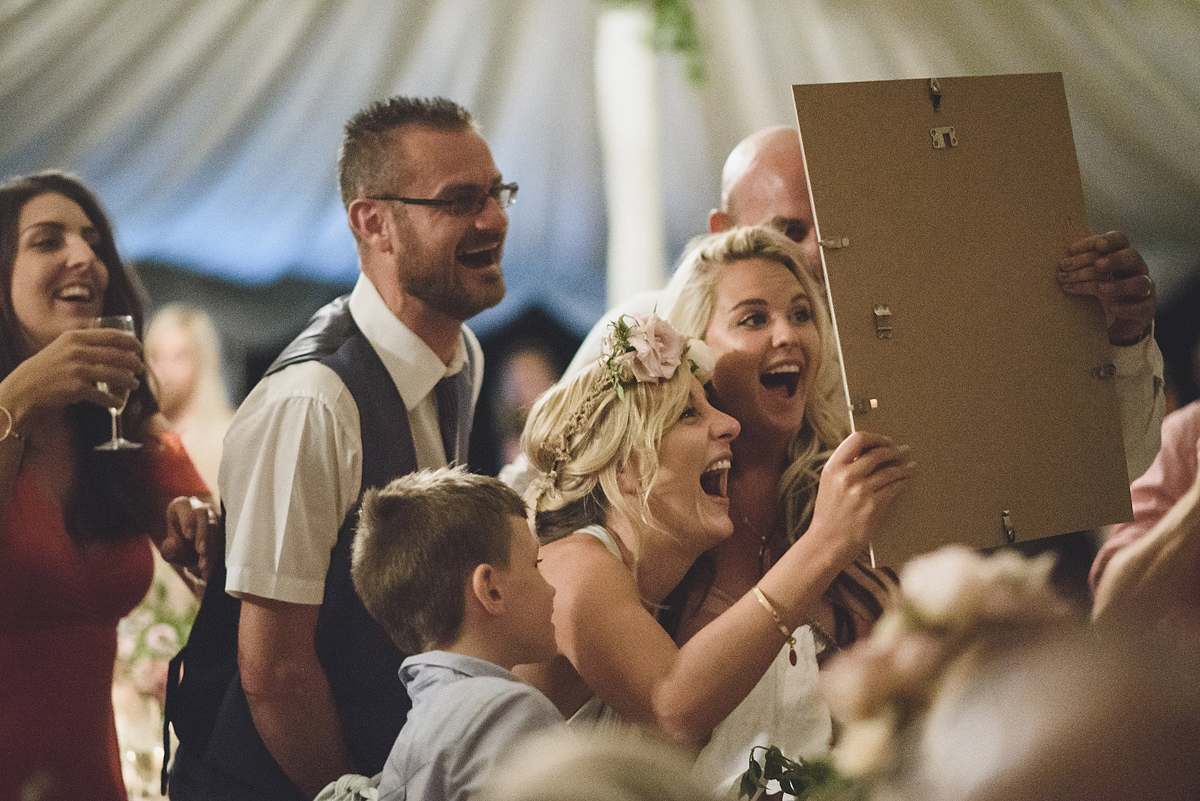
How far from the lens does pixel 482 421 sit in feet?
9.69

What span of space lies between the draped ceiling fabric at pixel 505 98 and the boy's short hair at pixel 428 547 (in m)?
1.00

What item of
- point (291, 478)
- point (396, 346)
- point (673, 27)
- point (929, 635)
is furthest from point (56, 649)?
point (673, 27)

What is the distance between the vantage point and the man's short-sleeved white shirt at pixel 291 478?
219cm

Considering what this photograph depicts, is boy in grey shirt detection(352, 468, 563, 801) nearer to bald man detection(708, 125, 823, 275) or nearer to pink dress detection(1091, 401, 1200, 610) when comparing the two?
bald man detection(708, 125, 823, 275)

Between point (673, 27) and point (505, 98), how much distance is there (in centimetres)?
52

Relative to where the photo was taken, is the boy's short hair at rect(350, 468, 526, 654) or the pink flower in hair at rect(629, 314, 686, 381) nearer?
the boy's short hair at rect(350, 468, 526, 654)

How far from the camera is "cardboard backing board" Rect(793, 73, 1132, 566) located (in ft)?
6.49

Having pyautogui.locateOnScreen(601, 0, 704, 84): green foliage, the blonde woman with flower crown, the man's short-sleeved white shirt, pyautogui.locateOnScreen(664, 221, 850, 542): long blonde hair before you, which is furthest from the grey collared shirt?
pyautogui.locateOnScreen(601, 0, 704, 84): green foliage

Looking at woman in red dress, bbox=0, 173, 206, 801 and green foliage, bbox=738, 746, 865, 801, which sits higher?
woman in red dress, bbox=0, 173, 206, 801

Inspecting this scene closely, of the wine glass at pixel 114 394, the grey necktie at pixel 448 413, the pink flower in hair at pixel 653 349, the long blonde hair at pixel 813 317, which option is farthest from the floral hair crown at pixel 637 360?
the wine glass at pixel 114 394

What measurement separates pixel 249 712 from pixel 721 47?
2216 mm

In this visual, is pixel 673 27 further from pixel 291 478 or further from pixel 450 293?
pixel 291 478

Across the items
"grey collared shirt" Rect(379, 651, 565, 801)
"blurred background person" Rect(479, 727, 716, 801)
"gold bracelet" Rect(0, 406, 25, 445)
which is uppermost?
"gold bracelet" Rect(0, 406, 25, 445)

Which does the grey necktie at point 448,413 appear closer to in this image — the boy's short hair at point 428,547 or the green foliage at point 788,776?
the boy's short hair at point 428,547
